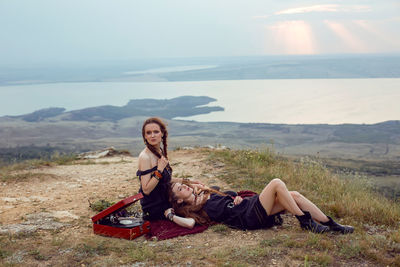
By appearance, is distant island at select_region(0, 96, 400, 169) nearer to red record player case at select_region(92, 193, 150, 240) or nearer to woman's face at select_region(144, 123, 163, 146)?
woman's face at select_region(144, 123, 163, 146)

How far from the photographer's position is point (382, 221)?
17.5ft

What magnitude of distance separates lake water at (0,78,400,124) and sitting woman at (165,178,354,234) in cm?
8804

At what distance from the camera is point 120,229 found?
4.86 m

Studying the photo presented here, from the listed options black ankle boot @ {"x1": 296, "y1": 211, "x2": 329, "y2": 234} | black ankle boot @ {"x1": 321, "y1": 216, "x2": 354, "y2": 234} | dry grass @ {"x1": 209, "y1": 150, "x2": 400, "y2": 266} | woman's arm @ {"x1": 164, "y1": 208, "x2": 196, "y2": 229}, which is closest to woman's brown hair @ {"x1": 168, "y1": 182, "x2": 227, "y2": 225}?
woman's arm @ {"x1": 164, "y1": 208, "x2": 196, "y2": 229}

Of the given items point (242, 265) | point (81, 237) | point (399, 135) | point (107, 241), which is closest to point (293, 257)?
point (242, 265)

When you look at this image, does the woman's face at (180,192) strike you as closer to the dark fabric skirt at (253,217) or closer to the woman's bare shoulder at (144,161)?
the woman's bare shoulder at (144,161)

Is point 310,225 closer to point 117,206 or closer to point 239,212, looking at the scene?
point 239,212

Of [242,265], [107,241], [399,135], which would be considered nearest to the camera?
[242,265]

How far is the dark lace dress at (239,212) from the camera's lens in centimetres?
485

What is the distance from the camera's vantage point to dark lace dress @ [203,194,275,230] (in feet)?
15.9

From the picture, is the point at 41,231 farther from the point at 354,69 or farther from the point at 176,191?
the point at 354,69

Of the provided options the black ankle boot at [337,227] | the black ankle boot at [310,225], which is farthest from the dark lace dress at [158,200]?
the black ankle boot at [337,227]

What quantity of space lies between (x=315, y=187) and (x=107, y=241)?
4.34m

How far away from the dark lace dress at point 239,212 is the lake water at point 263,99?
8805cm
